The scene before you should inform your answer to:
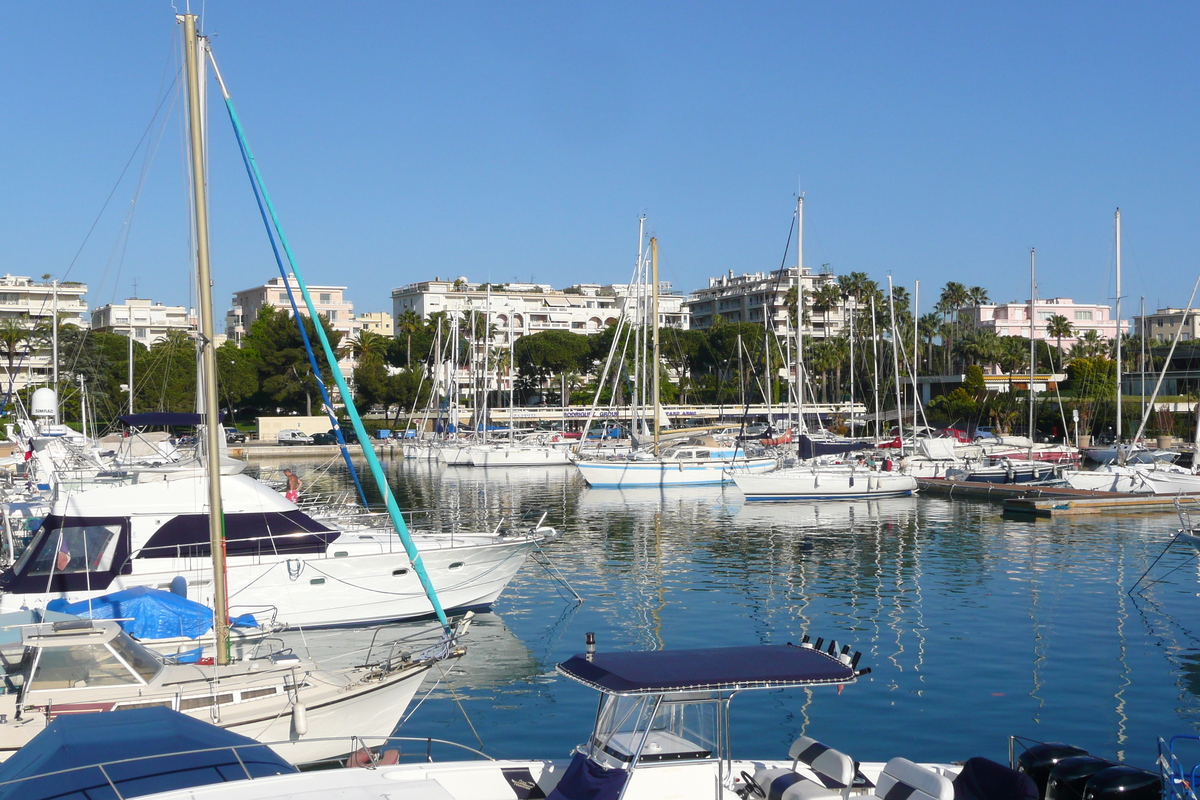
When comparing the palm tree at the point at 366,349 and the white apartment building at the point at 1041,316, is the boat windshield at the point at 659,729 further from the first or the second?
the white apartment building at the point at 1041,316

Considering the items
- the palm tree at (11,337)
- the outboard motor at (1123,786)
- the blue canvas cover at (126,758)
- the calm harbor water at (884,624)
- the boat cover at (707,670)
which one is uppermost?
the palm tree at (11,337)

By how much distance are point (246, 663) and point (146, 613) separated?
3.76 meters

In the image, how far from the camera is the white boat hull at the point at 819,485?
49938 mm

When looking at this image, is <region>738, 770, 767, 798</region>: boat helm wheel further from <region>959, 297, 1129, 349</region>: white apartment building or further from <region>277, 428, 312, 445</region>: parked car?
<region>959, 297, 1129, 349</region>: white apartment building

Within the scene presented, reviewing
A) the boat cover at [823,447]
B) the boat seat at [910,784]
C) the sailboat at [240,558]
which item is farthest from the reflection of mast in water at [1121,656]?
the boat cover at [823,447]

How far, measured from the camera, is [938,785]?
375 inches

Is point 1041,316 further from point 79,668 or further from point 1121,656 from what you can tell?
point 79,668

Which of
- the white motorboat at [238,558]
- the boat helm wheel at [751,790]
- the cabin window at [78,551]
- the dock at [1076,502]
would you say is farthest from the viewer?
the dock at [1076,502]

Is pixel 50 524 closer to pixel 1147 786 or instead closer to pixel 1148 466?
pixel 1147 786

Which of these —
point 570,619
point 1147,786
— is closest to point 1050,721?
point 1147,786

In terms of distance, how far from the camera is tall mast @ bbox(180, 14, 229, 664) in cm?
1334

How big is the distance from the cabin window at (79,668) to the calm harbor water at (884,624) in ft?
15.5

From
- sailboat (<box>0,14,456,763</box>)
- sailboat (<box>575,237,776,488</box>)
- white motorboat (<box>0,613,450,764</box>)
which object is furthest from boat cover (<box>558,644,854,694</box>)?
sailboat (<box>575,237,776,488</box>)

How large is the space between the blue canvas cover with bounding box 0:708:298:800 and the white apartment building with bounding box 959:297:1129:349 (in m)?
143
